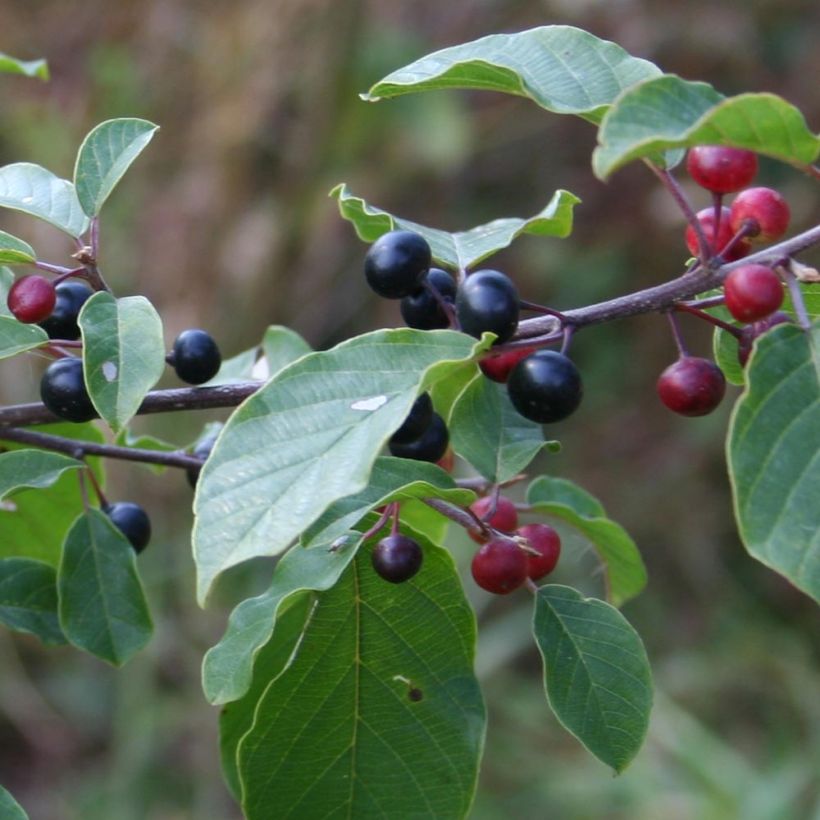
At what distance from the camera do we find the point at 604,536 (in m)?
1.11

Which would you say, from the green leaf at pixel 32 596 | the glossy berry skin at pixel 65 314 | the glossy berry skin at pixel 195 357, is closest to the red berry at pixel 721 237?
the glossy berry skin at pixel 195 357

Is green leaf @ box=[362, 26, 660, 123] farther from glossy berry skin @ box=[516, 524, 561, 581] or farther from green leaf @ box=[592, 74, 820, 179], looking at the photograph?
glossy berry skin @ box=[516, 524, 561, 581]

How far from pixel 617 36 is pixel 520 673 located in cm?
233

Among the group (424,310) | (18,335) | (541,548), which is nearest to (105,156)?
(18,335)

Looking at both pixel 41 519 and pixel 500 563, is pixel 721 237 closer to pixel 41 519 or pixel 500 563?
pixel 500 563

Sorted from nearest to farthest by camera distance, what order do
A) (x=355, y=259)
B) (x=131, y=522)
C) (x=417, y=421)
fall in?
(x=417, y=421) < (x=131, y=522) < (x=355, y=259)

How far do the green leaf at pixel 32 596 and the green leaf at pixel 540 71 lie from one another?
1.74ft

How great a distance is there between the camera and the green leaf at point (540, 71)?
0.81 m

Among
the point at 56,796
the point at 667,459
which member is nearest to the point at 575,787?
the point at 667,459

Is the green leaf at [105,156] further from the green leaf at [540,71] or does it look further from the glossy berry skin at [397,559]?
the glossy berry skin at [397,559]

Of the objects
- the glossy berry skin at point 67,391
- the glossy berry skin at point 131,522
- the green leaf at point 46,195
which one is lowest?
the glossy berry skin at point 131,522

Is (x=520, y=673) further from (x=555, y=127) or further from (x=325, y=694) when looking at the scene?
(x=325, y=694)

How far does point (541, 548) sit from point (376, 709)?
8.2 inches

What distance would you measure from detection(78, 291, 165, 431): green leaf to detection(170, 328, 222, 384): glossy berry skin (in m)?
0.12
